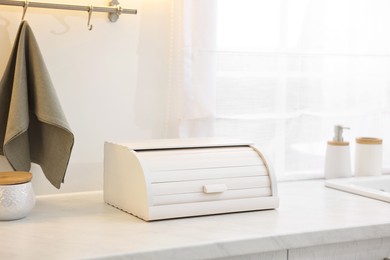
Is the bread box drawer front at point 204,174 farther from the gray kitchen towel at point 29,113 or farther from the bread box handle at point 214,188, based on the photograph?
the gray kitchen towel at point 29,113

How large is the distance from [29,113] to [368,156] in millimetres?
1124

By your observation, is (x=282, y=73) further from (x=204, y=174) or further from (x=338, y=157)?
(x=204, y=174)

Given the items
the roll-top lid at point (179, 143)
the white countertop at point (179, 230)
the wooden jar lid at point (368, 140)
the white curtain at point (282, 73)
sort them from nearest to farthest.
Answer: the white countertop at point (179, 230) → the roll-top lid at point (179, 143) → the white curtain at point (282, 73) → the wooden jar lid at point (368, 140)

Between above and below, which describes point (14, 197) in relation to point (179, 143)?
below

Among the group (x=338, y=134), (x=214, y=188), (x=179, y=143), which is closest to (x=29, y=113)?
(x=179, y=143)

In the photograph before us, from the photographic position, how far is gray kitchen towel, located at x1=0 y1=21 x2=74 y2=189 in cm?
158

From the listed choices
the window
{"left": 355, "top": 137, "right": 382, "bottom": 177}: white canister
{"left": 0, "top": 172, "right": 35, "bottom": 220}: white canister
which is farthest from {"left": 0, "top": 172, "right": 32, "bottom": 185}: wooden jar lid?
{"left": 355, "top": 137, "right": 382, "bottom": 177}: white canister

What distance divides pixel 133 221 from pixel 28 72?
1.64 ft

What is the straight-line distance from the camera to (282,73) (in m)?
2.06

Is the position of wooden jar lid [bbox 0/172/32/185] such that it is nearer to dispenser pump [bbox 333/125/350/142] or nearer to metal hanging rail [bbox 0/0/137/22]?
metal hanging rail [bbox 0/0/137/22]

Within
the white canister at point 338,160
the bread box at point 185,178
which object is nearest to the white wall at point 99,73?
the bread box at point 185,178

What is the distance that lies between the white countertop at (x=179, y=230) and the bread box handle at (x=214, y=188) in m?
0.06

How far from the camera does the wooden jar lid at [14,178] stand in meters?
1.42

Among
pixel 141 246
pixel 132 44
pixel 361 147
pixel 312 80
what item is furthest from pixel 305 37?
pixel 141 246
